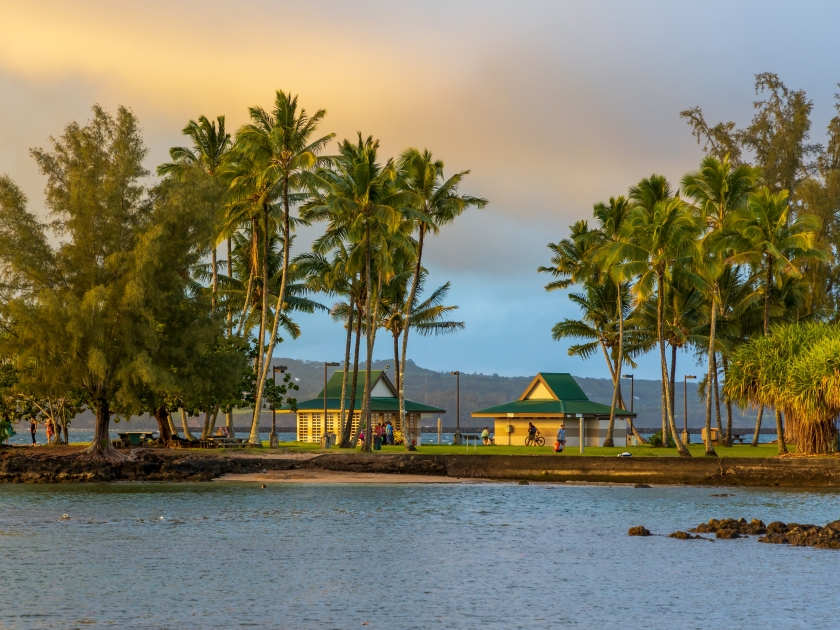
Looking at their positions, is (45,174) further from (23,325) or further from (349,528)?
(349,528)

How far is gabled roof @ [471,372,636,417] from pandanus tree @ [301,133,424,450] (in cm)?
1840

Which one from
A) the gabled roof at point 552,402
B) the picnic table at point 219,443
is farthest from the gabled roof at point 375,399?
the picnic table at point 219,443

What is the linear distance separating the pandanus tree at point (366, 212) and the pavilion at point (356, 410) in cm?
1669

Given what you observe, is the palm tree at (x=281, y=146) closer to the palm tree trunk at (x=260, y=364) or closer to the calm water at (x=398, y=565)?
the palm tree trunk at (x=260, y=364)

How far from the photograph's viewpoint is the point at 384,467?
1784 inches

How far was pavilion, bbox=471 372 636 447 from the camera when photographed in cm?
6588

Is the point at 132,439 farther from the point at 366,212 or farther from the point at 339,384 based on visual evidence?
the point at 339,384

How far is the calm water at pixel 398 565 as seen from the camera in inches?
650

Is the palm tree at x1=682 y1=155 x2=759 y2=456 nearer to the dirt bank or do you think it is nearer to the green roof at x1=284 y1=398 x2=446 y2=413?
the dirt bank

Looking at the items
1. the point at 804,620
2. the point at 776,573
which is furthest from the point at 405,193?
the point at 804,620

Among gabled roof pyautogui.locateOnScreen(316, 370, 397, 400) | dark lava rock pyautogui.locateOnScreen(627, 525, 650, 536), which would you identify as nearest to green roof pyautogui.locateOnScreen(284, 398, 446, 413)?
gabled roof pyautogui.locateOnScreen(316, 370, 397, 400)

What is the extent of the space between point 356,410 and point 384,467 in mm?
23594

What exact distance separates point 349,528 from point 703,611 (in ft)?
43.6

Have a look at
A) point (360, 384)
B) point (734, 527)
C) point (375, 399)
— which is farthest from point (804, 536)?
point (360, 384)
